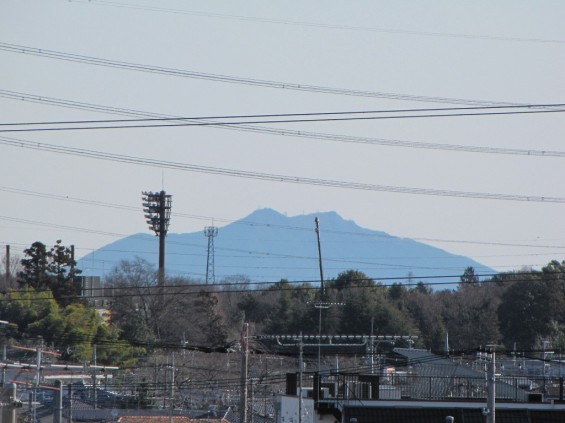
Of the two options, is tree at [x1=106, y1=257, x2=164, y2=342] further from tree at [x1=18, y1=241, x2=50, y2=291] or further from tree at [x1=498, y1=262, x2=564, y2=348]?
tree at [x1=498, y1=262, x2=564, y2=348]

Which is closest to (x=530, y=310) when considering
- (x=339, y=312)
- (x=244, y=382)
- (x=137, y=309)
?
(x=339, y=312)

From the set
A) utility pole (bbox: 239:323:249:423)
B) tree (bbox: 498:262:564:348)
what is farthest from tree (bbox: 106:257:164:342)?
utility pole (bbox: 239:323:249:423)

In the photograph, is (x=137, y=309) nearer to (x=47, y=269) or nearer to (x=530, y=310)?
(x=47, y=269)

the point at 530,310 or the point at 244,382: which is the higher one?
the point at 530,310

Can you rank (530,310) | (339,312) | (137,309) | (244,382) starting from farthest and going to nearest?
(530,310) → (137,309) → (339,312) → (244,382)

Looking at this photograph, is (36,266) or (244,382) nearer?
(244,382)

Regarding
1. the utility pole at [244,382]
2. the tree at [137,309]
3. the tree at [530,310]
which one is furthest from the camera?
the tree at [530,310]

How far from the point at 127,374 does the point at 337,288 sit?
17.5 metres

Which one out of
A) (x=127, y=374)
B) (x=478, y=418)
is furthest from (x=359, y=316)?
(x=478, y=418)

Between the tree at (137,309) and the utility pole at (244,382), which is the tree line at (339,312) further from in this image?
the utility pole at (244,382)

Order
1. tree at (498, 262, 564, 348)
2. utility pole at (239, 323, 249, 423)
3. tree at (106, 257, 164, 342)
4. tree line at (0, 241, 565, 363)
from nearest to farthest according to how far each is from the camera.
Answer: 1. utility pole at (239, 323, 249, 423)
2. tree at (106, 257, 164, 342)
3. tree line at (0, 241, 565, 363)
4. tree at (498, 262, 564, 348)

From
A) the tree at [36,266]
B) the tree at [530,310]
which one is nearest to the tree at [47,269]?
the tree at [36,266]

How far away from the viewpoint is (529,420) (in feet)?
125

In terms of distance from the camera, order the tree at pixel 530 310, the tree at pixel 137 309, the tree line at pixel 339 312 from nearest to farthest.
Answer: the tree at pixel 137 309
the tree line at pixel 339 312
the tree at pixel 530 310
